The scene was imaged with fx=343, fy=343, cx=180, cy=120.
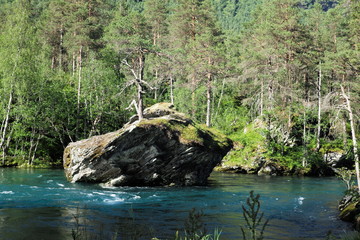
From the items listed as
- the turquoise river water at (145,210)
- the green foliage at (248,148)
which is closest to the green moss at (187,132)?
the turquoise river water at (145,210)

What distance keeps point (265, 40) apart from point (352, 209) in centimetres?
2775

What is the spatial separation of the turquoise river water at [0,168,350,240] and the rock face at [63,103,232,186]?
110 cm

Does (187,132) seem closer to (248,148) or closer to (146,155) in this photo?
(146,155)

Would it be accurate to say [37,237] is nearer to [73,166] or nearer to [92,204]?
[92,204]

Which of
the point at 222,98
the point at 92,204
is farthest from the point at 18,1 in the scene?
the point at 92,204

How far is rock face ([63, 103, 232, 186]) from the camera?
66.3 ft

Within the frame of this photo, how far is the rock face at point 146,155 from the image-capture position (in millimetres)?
20219

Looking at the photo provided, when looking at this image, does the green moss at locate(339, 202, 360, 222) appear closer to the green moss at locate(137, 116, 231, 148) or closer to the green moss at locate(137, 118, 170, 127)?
the green moss at locate(137, 116, 231, 148)

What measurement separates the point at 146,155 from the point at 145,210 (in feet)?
23.2

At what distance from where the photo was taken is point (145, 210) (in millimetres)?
13820

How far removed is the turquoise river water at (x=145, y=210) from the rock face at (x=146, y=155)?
110cm

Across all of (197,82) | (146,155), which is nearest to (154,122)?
(146,155)

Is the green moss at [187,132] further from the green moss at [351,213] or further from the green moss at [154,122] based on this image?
the green moss at [351,213]

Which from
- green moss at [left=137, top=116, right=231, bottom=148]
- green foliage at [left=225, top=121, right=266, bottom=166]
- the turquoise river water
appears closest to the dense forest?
green foliage at [left=225, top=121, right=266, bottom=166]
